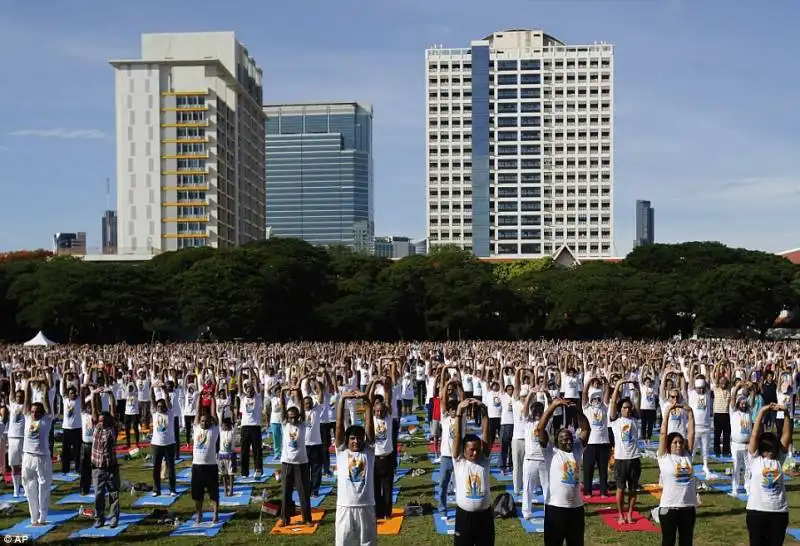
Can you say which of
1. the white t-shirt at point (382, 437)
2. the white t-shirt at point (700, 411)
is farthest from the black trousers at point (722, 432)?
the white t-shirt at point (382, 437)

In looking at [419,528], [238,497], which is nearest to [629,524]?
[419,528]

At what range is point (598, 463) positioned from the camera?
12.8 m

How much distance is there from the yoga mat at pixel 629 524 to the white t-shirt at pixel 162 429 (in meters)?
6.00

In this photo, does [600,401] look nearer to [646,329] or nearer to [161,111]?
[646,329]

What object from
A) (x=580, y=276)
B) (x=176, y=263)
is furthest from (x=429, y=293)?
(x=176, y=263)

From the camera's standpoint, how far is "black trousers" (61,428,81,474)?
14359 mm

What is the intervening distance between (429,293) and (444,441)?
179ft

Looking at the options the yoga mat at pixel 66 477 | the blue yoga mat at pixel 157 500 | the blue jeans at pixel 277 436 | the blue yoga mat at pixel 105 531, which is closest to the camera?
the blue yoga mat at pixel 105 531

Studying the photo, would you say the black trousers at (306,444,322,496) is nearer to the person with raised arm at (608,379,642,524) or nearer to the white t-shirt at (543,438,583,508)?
the person with raised arm at (608,379,642,524)

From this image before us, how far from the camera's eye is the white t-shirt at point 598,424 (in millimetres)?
12594

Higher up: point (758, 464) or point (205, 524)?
point (758, 464)

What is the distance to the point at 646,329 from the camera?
67.1 meters

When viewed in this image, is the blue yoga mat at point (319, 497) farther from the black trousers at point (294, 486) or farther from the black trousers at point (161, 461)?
the black trousers at point (161, 461)

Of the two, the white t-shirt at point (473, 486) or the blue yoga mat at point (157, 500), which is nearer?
the white t-shirt at point (473, 486)
